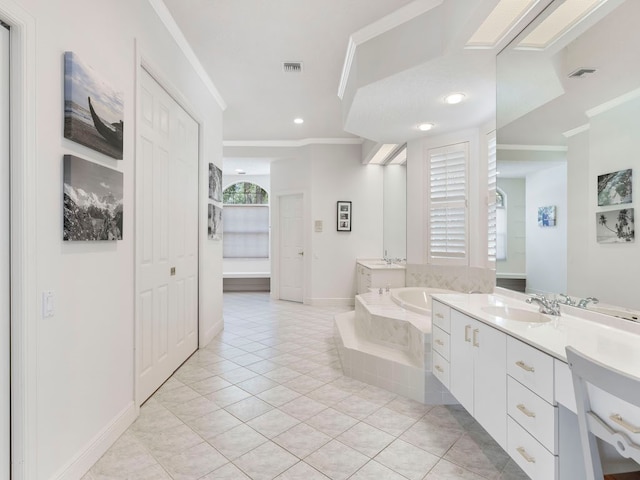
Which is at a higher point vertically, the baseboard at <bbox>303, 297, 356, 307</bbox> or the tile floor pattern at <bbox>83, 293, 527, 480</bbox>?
the baseboard at <bbox>303, 297, 356, 307</bbox>

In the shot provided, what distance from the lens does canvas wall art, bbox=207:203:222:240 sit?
3.92 metres

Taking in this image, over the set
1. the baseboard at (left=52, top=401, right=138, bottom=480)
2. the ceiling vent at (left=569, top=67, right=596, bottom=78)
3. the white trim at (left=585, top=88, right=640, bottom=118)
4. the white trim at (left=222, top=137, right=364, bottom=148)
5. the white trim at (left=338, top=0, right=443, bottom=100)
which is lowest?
the baseboard at (left=52, top=401, right=138, bottom=480)

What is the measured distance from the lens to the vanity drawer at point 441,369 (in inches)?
87.3

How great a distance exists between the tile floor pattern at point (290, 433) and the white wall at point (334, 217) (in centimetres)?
287

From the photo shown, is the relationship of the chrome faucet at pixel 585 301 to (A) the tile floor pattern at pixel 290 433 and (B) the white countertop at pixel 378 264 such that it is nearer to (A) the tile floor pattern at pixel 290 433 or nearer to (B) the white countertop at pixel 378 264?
(A) the tile floor pattern at pixel 290 433

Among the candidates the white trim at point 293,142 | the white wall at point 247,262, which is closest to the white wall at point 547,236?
the white trim at point 293,142

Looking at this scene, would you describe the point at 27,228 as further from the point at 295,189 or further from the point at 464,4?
the point at 295,189

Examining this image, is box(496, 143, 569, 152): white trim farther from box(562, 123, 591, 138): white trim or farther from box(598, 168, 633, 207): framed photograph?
box(598, 168, 633, 207): framed photograph

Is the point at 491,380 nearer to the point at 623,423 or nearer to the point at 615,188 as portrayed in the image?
the point at 623,423

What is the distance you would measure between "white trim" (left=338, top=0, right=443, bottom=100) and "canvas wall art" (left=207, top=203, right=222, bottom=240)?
6.99 ft

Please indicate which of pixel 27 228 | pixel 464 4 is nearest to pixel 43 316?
pixel 27 228

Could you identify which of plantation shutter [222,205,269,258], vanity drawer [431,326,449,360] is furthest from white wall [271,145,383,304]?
vanity drawer [431,326,449,360]

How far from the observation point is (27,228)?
55.1 inches

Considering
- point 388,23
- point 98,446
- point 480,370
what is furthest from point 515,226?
point 98,446
